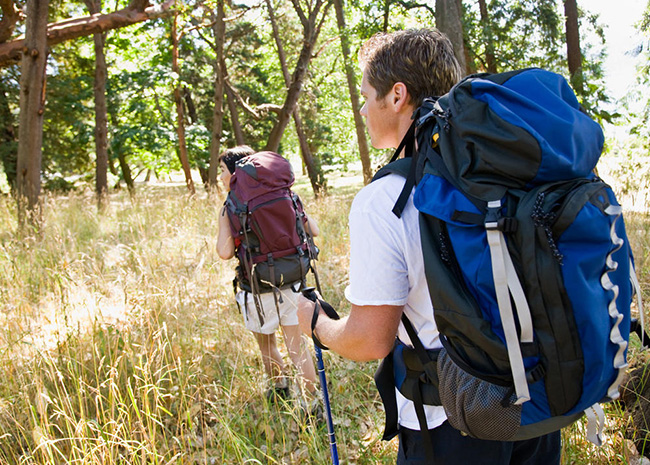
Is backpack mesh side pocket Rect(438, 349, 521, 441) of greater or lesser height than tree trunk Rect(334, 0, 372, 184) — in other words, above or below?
below

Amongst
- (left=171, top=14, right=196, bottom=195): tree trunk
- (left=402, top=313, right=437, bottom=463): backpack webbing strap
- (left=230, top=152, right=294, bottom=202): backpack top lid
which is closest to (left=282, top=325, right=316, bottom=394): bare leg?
(left=230, top=152, right=294, bottom=202): backpack top lid

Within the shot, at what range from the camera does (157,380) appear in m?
2.60

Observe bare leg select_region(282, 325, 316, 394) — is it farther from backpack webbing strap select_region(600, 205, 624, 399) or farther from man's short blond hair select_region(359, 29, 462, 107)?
backpack webbing strap select_region(600, 205, 624, 399)

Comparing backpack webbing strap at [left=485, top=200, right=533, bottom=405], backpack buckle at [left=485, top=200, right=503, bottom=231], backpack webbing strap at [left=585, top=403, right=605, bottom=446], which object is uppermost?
backpack buckle at [left=485, top=200, right=503, bottom=231]

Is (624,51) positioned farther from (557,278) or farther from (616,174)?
(557,278)

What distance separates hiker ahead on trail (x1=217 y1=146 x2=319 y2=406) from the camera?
10.5ft

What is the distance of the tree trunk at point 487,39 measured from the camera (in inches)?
437

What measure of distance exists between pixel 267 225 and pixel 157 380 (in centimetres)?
116

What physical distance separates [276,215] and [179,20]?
12.7 metres

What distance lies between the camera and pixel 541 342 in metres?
1.06

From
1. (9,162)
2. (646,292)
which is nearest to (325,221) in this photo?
(646,292)

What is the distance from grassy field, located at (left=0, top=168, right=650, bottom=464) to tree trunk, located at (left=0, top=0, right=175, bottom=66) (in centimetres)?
319

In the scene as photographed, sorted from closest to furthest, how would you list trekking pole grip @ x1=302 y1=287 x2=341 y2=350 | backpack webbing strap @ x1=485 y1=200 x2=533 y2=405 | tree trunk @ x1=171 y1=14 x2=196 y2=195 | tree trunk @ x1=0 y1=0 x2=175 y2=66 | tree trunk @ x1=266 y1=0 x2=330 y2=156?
1. backpack webbing strap @ x1=485 y1=200 x2=533 y2=405
2. trekking pole grip @ x1=302 y1=287 x2=341 y2=350
3. tree trunk @ x1=0 y1=0 x2=175 y2=66
4. tree trunk @ x1=266 y1=0 x2=330 y2=156
5. tree trunk @ x1=171 y1=14 x2=196 y2=195

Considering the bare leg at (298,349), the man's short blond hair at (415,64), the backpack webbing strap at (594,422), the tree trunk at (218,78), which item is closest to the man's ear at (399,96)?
the man's short blond hair at (415,64)
